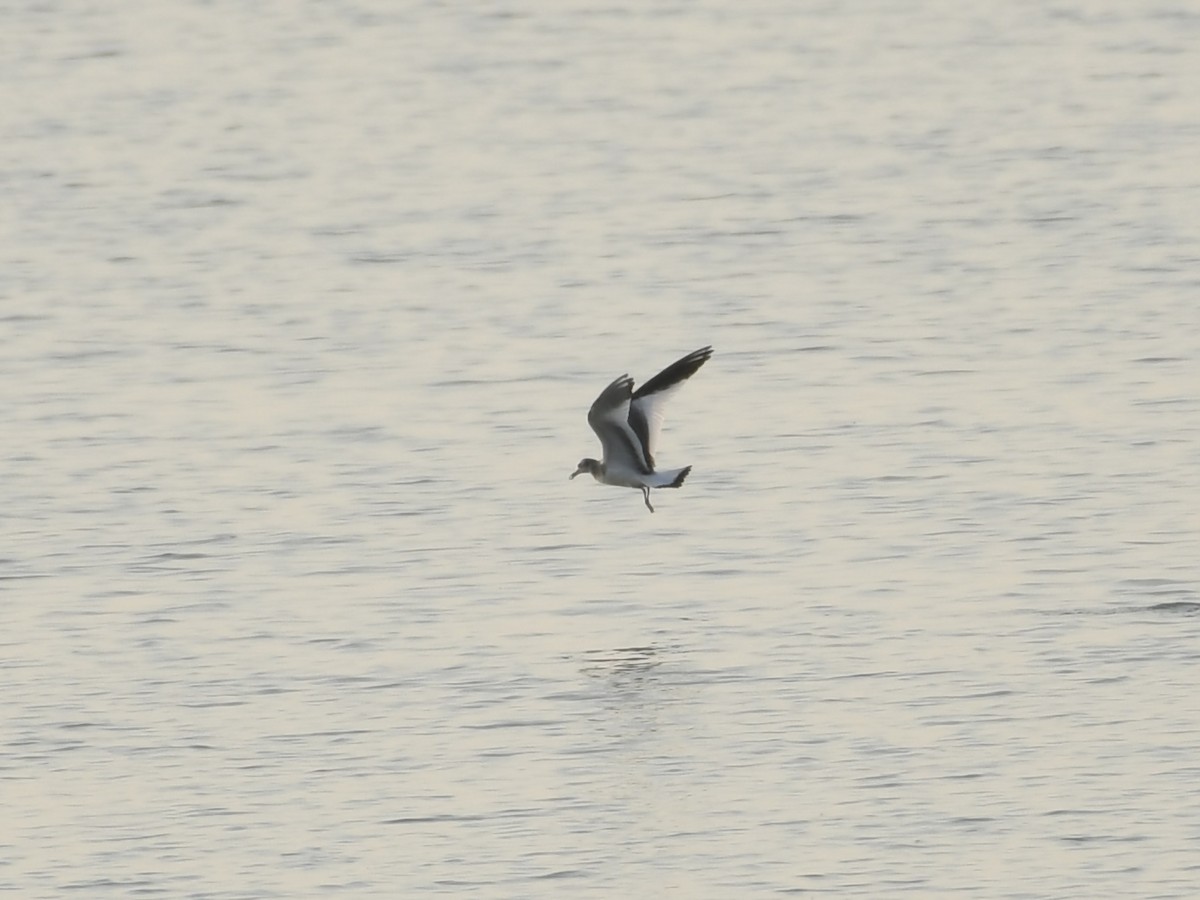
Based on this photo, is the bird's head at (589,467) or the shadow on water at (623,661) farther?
the bird's head at (589,467)

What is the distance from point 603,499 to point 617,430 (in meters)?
2.20

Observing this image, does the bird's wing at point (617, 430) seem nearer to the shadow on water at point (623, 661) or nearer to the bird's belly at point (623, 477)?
the bird's belly at point (623, 477)

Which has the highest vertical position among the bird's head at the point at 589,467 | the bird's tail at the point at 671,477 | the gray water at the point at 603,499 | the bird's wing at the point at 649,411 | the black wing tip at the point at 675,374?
the black wing tip at the point at 675,374

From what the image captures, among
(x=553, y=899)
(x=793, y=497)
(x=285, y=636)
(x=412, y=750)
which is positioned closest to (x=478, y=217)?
(x=793, y=497)

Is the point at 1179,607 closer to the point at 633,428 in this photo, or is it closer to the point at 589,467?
the point at 633,428

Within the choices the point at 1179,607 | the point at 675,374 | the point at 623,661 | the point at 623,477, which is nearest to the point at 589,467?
the point at 623,477

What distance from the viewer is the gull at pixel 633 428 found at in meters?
14.5

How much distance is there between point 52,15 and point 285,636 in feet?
86.9

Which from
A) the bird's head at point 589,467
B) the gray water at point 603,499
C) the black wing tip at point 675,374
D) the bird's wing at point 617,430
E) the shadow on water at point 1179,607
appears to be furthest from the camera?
the bird's head at point 589,467

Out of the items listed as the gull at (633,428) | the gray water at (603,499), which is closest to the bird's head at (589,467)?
the gull at (633,428)

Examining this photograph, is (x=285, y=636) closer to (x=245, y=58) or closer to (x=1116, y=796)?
(x=1116, y=796)

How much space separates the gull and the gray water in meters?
0.53

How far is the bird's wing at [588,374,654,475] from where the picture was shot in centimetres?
1452

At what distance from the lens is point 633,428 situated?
14.9 metres
